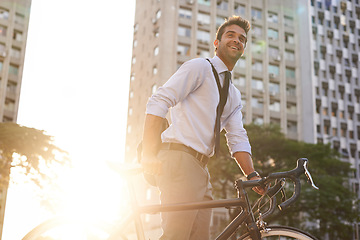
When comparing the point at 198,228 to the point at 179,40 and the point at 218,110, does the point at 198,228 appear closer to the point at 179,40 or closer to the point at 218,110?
the point at 218,110

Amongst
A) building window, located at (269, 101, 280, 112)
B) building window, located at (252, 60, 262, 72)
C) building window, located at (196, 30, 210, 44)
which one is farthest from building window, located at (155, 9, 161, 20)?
building window, located at (269, 101, 280, 112)

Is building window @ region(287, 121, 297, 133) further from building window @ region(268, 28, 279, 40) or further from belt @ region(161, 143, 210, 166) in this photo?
belt @ region(161, 143, 210, 166)

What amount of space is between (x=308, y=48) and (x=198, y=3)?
14.8 m

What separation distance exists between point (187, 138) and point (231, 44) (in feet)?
2.62

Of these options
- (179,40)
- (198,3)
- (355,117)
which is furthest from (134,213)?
(355,117)

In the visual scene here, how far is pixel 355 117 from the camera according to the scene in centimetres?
7069

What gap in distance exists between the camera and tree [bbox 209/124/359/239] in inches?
1092

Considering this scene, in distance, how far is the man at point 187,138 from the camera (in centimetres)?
289

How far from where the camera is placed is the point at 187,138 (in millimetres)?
3033

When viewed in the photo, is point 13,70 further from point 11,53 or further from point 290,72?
point 290,72

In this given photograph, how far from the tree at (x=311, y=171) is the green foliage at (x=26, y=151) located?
15774mm

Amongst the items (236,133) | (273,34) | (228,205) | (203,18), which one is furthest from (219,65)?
(273,34)

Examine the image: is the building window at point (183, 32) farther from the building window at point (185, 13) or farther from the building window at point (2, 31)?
the building window at point (2, 31)

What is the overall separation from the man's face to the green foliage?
377 inches
